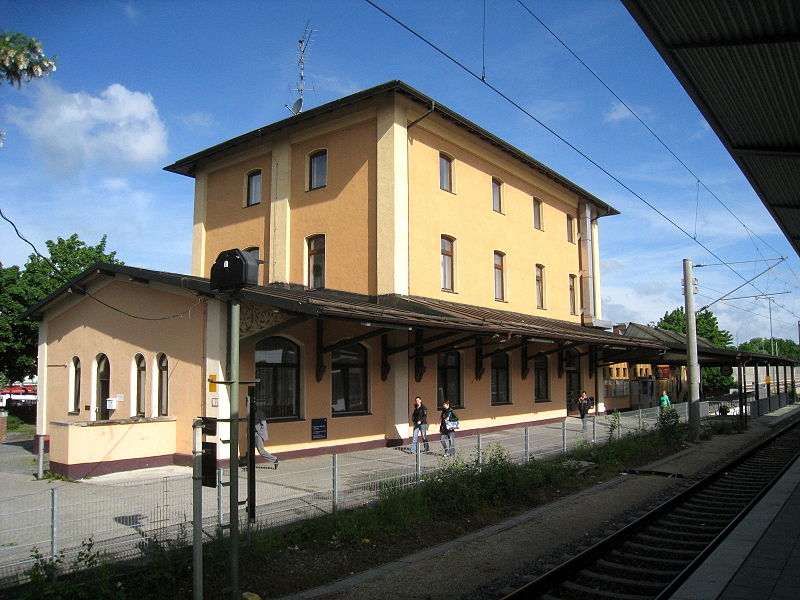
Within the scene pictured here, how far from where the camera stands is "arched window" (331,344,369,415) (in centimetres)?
1769

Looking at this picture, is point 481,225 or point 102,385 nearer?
point 102,385

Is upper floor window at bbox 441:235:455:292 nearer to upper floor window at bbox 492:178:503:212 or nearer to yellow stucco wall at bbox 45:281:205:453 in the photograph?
Result: upper floor window at bbox 492:178:503:212

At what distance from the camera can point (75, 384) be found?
19547 millimetres

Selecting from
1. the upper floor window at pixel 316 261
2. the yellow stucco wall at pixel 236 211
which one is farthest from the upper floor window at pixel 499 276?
the yellow stucco wall at pixel 236 211

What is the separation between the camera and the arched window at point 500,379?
2408 cm

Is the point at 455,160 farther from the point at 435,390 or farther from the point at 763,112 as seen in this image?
Answer: the point at 763,112

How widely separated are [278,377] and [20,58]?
9.52 m

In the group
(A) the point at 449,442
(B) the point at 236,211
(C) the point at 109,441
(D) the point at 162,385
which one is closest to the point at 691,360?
(A) the point at 449,442

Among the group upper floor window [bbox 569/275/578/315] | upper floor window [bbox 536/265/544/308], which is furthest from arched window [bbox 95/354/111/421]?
upper floor window [bbox 569/275/578/315]

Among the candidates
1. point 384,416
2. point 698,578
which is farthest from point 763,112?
point 384,416

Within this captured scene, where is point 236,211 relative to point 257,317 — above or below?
above

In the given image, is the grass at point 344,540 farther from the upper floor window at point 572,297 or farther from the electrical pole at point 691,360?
the upper floor window at point 572,297

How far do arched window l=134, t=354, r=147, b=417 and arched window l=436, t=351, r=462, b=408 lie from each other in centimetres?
884

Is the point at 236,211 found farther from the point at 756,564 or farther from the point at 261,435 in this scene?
the point at 756,564
